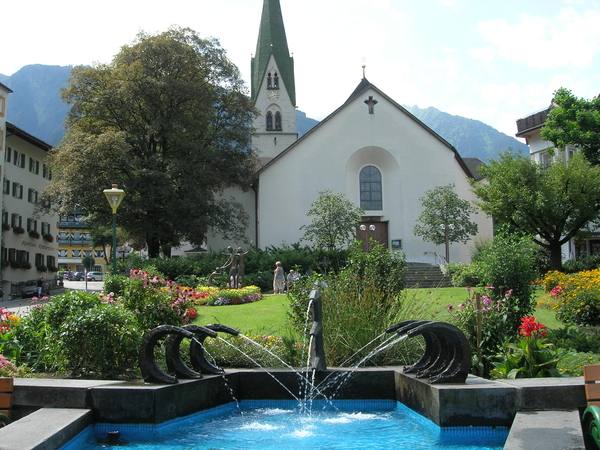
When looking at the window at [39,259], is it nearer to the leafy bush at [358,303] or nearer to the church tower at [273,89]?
the church tower at [273,89]

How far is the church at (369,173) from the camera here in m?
36.5

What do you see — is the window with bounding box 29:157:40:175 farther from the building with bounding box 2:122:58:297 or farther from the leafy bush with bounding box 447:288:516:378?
the leafy bush with bounding box 447:288:516:378

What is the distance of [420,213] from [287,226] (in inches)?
335

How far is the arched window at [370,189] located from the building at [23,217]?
20.3 m

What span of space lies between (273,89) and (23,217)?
2518 cm

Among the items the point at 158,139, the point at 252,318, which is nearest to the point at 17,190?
the point at 158,139

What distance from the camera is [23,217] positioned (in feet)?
136

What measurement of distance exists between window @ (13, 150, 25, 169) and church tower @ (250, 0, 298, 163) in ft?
66.7

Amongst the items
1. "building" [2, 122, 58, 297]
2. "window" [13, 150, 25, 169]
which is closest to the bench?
"building" [2, 122, 58, 297]

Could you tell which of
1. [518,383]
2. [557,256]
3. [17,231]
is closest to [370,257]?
[518,383]

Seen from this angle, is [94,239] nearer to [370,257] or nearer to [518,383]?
[370,257]

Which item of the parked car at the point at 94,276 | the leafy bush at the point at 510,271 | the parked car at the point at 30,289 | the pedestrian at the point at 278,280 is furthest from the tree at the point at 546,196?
the parked car at the point at 94,276

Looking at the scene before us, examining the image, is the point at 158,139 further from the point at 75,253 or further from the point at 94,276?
the point at 75,253

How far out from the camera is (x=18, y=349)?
7781mm
